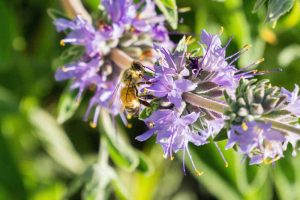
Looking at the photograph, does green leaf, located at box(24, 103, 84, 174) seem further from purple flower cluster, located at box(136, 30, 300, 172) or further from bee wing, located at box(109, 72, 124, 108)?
purple flower cluster, located at box(136, 30, 300, 172)

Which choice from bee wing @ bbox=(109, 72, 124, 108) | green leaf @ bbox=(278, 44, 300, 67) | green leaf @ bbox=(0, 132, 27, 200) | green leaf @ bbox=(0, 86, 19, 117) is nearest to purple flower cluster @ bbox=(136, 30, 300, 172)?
bee wing @ bbox=(109, 72, 124, 108)

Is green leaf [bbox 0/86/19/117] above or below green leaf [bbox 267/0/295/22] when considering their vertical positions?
below

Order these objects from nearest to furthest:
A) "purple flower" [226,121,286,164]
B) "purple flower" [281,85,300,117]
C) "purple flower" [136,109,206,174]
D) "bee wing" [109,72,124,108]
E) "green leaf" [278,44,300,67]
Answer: "purple flower" [226,121,286,164]
"purple flower" [281,85,300,117]
"purple flower" [136,109,206,174]
"bee wing" [109,72,124,108]
"green leaf" [278,44,300,67]

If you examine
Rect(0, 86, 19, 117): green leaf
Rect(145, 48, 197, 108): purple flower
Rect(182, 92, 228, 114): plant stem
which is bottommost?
Rect(0, 86, 19, 117): green leaf

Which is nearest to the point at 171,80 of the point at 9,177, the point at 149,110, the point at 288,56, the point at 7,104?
the point at 149,110

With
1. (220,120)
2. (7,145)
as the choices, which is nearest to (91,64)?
(220,120)

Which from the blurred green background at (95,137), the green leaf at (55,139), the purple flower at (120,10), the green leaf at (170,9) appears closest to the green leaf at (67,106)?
the blurred green background at (95,137)
